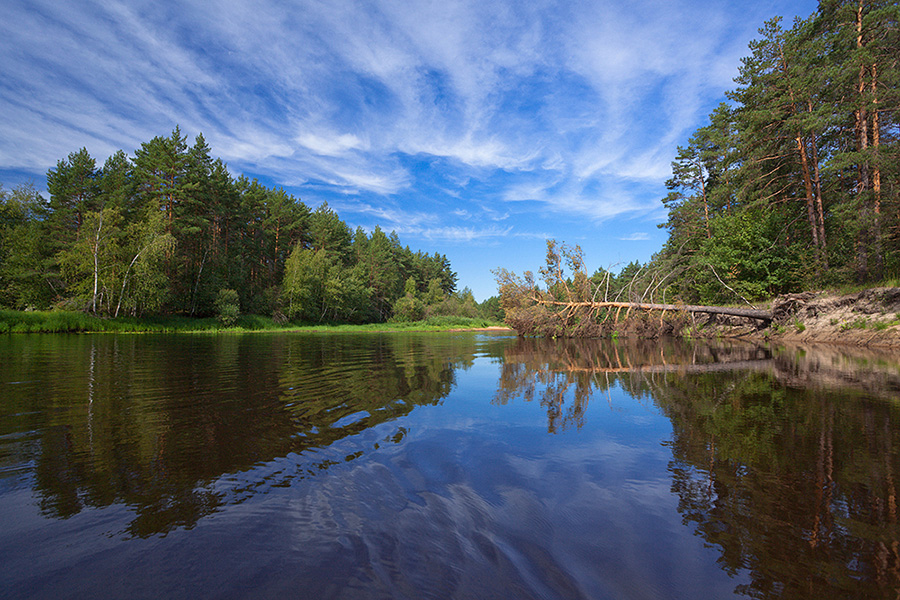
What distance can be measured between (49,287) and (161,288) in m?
10.5

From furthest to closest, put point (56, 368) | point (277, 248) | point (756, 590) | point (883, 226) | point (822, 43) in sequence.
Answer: point (277, 248) < point (822, 43) < point (883, 226) < point (56, 368) < point (756, 590)

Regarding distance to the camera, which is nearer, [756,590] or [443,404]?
[756,590]

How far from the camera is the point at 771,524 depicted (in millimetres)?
2375

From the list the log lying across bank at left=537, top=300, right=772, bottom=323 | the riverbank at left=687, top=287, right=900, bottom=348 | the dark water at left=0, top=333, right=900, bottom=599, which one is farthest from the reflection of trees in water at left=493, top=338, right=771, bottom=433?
the log lying across bank at left=537, top=300, right=772, bottom=323

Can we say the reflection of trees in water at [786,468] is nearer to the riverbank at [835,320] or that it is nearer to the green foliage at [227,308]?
the riverbank at [835,320]

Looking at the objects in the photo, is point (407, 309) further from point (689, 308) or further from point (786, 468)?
point (786, 468)

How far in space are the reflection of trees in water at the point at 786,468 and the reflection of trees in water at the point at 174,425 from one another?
2.92m

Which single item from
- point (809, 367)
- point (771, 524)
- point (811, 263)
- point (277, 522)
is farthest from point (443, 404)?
point (811, 263)

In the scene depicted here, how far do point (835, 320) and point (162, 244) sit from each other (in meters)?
43.9

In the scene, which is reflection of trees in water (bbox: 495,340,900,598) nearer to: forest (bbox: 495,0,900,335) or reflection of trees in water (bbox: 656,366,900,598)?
reflection of trees in water (bbox: 656,366,900,598)

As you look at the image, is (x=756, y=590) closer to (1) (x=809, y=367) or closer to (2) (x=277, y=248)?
(1) (x=809, y=367)

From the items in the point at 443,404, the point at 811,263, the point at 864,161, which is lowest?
the point at 443,404

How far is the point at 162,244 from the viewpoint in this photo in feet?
103

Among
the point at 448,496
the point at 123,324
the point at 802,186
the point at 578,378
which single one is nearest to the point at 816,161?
the point at 802,186
